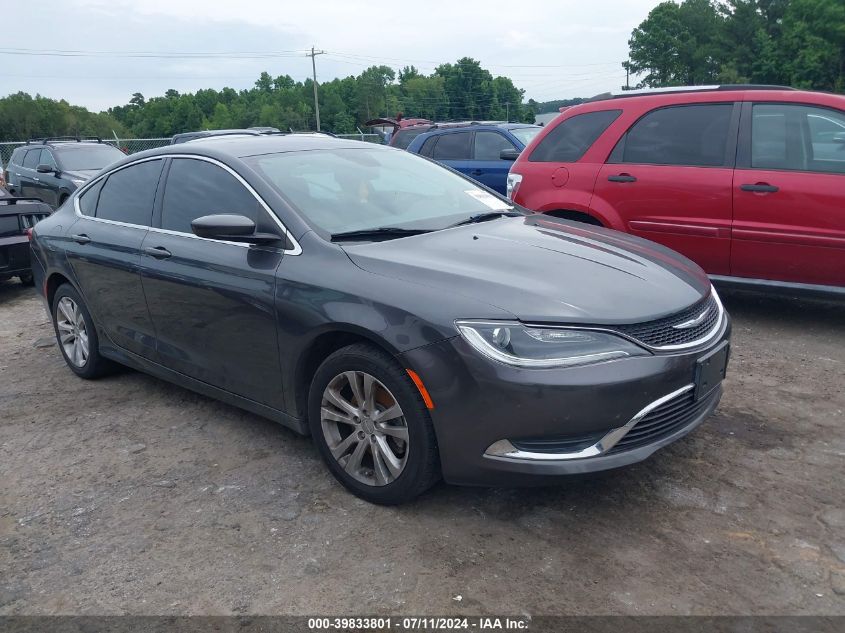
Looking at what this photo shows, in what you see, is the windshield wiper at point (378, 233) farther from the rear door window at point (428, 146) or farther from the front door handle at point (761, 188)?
the rear door window at point (428, 146)

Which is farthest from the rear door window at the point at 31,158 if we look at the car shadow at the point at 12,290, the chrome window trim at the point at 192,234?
the chrome window trim at the point at 192,234

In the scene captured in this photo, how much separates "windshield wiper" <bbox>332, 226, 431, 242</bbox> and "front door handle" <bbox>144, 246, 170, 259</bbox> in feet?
3.99

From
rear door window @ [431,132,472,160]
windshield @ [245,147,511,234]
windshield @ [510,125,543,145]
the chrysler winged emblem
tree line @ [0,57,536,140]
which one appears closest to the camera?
the chrysler winged emblem

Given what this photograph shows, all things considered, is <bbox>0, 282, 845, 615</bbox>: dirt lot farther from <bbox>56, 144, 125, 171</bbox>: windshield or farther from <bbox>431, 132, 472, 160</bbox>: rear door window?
<bbox>56, 144, 125, 171</bbox>: windshield

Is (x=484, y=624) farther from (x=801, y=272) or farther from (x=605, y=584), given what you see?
(x=801, y=272)

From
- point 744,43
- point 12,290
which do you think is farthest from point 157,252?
point 744,43

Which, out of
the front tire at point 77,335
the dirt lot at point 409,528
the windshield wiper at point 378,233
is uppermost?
the windshield wiper at point 378,233

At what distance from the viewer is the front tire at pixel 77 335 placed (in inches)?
207

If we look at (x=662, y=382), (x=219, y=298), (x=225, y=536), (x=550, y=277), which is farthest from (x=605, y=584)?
(x=219, y=298)

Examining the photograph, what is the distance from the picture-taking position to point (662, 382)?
3.07 m

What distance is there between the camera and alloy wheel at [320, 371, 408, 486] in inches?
129

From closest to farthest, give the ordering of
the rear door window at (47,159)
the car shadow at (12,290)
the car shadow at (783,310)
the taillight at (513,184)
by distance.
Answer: the car shadow at (783,310) → the taillight at (513,184) → the car shadow at (12,290) → the rear door window at (47,159)

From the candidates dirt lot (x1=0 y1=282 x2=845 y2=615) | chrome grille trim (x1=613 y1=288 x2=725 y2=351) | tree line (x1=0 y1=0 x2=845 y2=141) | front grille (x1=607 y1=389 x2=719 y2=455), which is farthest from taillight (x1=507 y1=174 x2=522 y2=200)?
tree line (x1=0 y1=0 x2=845 y2=141)

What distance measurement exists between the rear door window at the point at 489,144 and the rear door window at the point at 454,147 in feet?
0.42
